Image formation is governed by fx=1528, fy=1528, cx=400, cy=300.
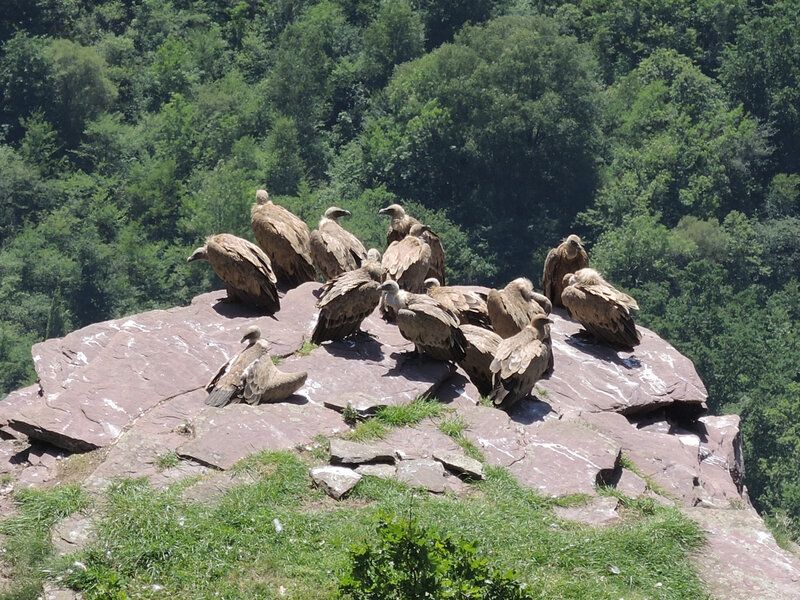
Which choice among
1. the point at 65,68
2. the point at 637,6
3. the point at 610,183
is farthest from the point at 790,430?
the point at 65,68

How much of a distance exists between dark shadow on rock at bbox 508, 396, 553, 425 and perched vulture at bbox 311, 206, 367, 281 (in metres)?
3.12

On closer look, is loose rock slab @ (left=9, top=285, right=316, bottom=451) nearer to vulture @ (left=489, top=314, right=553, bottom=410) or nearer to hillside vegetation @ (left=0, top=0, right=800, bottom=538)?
vulture @ (left=489, top=314, right=553, bottom=410)

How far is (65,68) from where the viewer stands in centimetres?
7638

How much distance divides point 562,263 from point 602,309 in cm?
190

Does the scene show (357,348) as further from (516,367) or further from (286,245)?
(286,245)

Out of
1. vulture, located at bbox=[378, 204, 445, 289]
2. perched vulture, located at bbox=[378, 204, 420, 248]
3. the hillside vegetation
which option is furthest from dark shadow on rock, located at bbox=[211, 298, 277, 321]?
the hillside vegetation

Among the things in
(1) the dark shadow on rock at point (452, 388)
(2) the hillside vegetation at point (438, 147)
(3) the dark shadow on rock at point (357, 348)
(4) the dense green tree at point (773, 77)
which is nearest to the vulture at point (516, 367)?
(1) the dark shadow on rock at point (452, 388)

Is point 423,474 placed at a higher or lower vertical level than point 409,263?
lower

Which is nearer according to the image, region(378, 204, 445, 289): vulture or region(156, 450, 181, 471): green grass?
region(156, 450, 181, 471): green grass

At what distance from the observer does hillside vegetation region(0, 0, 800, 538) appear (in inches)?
2505

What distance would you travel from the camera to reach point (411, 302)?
→ 1530 centimetres

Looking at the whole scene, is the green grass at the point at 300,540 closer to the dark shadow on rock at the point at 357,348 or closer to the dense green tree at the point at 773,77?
the dark shadow on rock at the point at 357,348

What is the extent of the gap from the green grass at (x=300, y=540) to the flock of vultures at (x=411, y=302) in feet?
6.03

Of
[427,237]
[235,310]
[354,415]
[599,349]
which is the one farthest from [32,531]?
[427,237]
